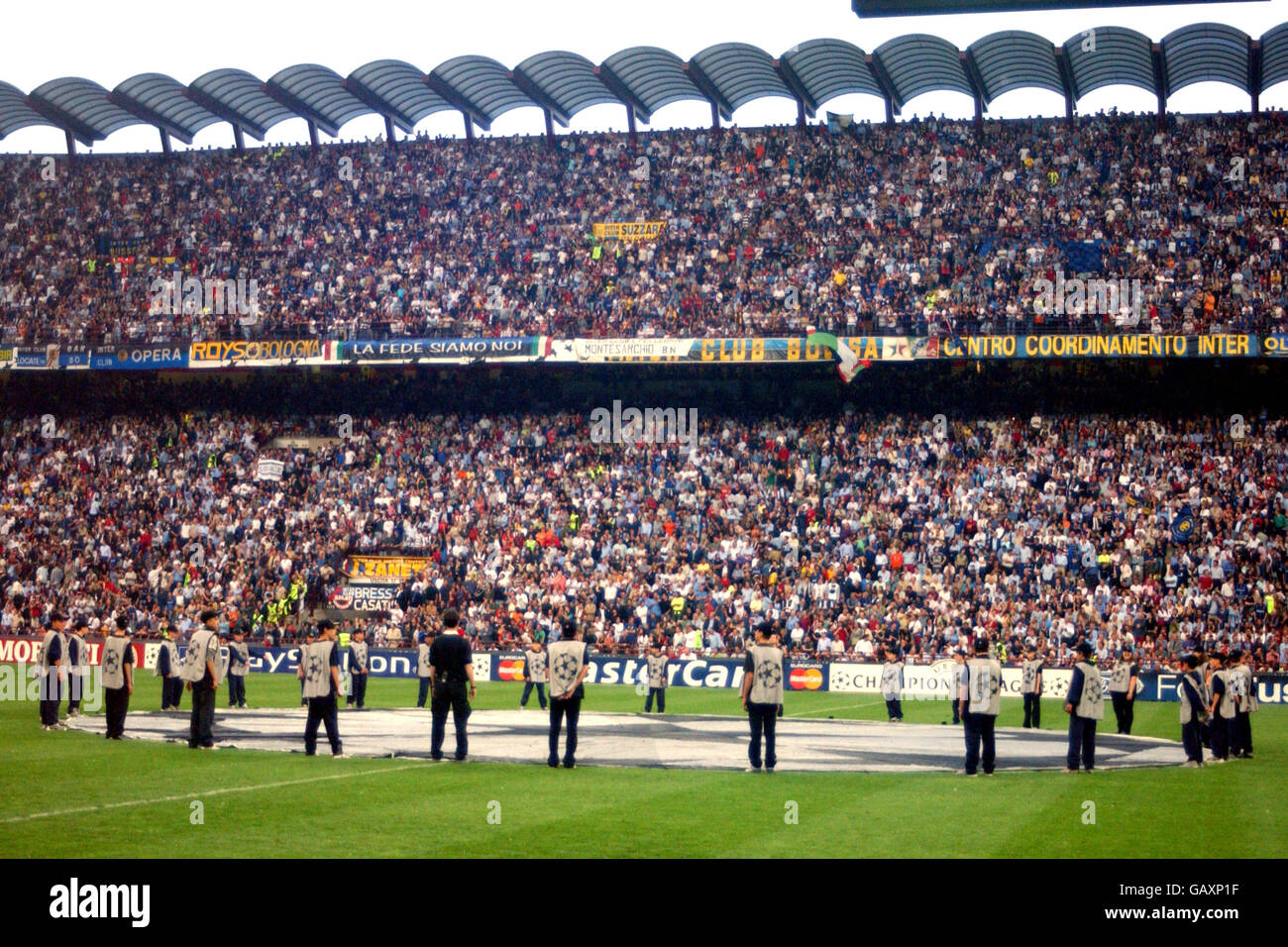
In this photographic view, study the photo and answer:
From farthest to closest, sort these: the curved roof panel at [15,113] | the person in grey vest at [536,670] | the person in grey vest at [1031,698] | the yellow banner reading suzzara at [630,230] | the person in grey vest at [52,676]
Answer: the curved roof panel at [15,113]
the yellow banner reading suzzara at [630,230]
the person in grey vest at [536,670]
the person in grey vest at [1031,698]
the person in grey vest at [52,676]

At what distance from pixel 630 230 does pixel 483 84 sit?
870 centimetres

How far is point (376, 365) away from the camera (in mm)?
47125

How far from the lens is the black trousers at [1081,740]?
1688 cm

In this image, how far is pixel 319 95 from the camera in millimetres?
52469

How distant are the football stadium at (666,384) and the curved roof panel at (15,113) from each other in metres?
0.30

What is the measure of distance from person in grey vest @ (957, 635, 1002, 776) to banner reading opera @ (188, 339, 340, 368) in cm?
3423

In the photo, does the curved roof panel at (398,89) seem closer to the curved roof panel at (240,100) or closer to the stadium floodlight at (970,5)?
the curved roof panel at (240,100)

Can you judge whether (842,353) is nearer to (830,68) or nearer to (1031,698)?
(830,68)

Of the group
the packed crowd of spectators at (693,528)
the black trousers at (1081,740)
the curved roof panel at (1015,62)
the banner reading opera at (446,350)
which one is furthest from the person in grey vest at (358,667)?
the curved roof panel at (1015,62)

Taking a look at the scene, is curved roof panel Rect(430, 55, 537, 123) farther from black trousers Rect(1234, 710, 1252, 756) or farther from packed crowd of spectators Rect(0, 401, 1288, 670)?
black trousers Rect(1234, 710, 1252, 756)

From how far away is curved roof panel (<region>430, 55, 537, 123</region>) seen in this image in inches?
1948

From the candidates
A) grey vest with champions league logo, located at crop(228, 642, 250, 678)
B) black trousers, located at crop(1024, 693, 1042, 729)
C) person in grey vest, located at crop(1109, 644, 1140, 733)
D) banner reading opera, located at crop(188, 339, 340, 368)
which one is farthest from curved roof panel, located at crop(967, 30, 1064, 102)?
grey vest with champions league logo, located at crop(228, 642, 250, 678)
